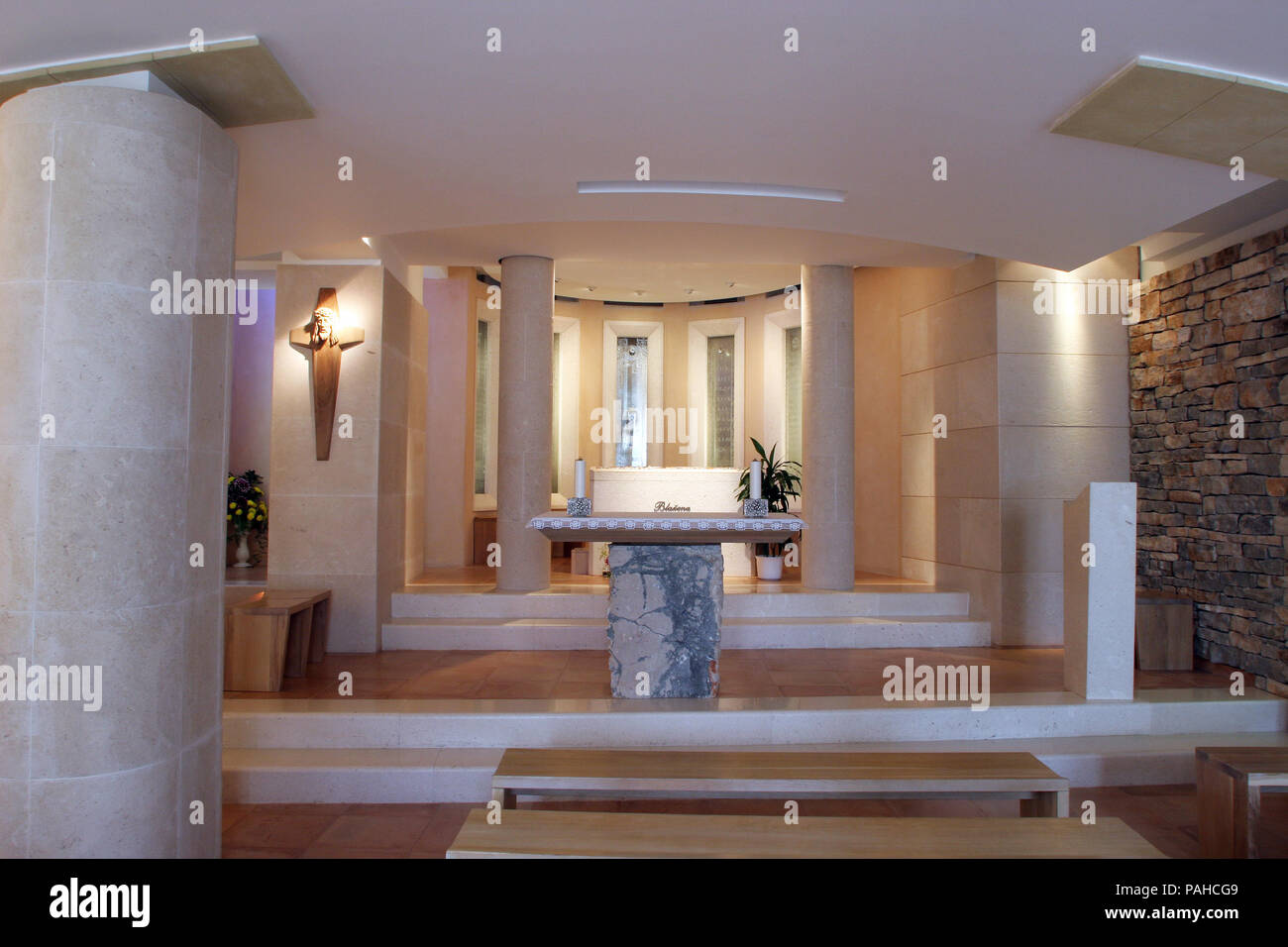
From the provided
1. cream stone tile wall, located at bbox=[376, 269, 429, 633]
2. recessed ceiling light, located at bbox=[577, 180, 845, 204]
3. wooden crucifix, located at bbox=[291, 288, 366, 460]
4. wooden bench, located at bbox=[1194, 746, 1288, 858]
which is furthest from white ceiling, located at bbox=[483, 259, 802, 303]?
wooden bench, located at bbox=[1194, 746, 1288, 858]

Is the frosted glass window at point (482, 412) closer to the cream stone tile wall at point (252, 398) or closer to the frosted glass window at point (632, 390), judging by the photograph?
the frosted glass window at point (632, 390)

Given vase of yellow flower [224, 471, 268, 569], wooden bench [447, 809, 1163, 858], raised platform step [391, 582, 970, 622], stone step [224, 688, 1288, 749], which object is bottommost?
stone step [224, 688, 1288, 749]

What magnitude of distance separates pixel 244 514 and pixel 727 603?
4.58 metres

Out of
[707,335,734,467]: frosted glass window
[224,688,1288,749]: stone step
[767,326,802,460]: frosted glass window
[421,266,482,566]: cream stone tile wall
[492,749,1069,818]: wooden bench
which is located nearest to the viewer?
[492,749,1069,818]: wooden bench

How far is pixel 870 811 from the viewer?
10.9 feet

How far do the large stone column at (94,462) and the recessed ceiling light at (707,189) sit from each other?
1767 mm

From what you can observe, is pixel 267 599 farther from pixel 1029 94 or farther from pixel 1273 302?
pixel 1273 302

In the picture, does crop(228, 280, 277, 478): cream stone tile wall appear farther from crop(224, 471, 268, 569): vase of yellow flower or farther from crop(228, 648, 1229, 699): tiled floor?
crop(228, 648, 1229, 699): tiled floor

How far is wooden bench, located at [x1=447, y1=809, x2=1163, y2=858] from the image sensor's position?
1.98 m

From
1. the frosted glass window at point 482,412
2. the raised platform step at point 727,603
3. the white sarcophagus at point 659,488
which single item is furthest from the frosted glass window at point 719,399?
the raised platform step at point 727,603

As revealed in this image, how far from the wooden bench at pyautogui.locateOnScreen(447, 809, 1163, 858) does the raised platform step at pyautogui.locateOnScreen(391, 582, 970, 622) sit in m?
3.53

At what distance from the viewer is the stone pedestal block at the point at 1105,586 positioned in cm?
407

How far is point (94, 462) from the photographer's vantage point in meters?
2.35

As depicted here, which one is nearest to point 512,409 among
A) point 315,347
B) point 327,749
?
point 315,347
